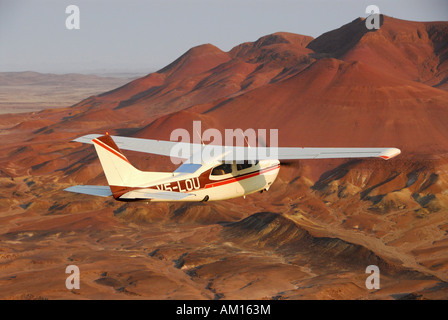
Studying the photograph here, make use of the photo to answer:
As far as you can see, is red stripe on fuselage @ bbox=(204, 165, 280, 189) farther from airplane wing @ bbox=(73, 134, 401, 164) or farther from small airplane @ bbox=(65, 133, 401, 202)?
airplane wing @ bbox=(73, 134, 401, 164)

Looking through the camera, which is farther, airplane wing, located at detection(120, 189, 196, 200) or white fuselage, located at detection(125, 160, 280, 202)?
white fuselage, located at detection(125, 160, 280, 202)

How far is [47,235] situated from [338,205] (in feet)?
150

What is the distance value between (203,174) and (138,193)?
488 centimetres

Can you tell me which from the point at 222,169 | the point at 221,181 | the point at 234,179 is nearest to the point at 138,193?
the point at 221,181

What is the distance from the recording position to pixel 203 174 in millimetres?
36594

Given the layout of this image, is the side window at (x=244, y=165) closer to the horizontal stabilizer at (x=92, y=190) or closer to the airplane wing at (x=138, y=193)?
the airplane wing at (x=138, y=193)

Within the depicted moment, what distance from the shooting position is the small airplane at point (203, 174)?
33.2 meters

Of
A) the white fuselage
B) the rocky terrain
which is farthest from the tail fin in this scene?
the rocky terrain

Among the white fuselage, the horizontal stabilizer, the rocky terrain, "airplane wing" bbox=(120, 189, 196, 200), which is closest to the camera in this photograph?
the horizontal stabilizer

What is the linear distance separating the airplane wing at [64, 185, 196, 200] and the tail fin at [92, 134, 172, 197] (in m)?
0.45

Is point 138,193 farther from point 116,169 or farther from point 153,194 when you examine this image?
point 116,169

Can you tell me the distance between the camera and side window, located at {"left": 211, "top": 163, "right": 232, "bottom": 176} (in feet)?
121

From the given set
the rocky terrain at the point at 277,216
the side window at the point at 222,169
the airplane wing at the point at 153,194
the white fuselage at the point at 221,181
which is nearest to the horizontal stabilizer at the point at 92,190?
the airplane wing at the point at 153,194
